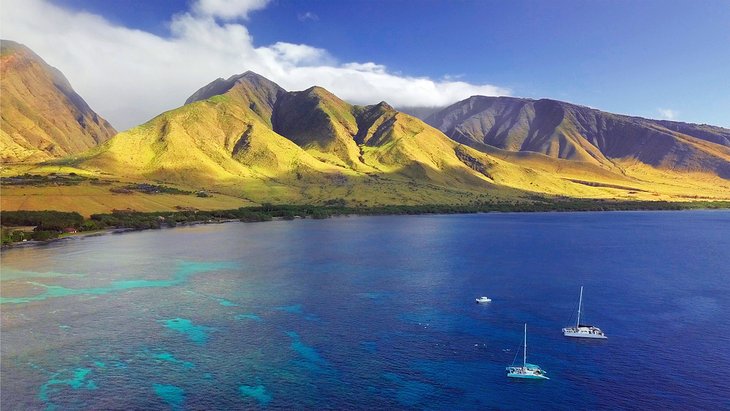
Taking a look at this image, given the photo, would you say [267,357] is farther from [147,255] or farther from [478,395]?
[147,255]

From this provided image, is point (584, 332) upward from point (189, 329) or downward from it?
upward

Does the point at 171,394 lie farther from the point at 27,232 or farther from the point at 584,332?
the point at 27,232

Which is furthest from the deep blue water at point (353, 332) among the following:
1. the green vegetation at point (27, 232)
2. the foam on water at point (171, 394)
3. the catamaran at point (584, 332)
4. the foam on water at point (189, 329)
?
the green vegetation at point (27, 232)

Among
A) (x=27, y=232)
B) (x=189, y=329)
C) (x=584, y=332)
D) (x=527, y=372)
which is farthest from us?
(x=27, y=232)

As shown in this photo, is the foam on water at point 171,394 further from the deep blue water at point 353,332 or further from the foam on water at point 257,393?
the foam on water at point 257,393

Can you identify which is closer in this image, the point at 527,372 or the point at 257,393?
the point at 257,393

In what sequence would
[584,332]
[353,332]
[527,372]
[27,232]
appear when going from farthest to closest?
[27,232] → [353,332] → [584,332] → [527,372]

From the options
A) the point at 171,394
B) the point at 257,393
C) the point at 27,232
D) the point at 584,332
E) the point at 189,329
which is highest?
the point at 584,332

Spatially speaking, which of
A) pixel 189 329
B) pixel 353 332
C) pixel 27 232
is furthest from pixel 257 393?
pixel 27 232

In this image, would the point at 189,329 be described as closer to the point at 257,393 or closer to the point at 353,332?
the point at 353,332

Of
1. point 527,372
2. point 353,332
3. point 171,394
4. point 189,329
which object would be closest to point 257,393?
point 171,394
